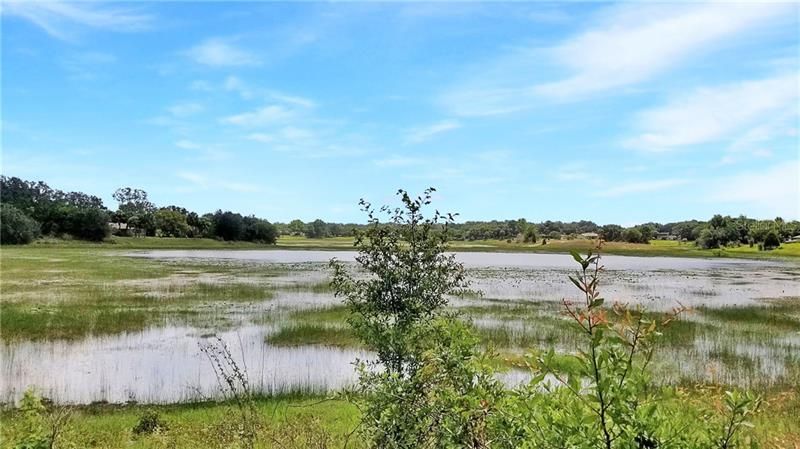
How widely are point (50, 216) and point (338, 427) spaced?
10799 centimetres

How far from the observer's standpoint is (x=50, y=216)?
323 ft

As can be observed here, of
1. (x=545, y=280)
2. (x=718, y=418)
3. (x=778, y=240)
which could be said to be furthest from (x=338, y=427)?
(x=778, y=240)

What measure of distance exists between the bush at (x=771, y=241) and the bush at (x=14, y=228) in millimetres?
125364

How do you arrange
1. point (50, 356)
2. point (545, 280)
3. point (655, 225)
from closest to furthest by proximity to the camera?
1. point (50, 356)
2. point (545, 280)
3. point (655, 225)

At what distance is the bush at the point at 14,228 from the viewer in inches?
3041

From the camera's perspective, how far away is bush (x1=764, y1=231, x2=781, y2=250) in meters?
102

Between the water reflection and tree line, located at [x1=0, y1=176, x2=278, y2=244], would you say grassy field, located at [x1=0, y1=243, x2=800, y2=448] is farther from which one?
tree line, located at [x1=0, y1=176, x2=278, y2=244]

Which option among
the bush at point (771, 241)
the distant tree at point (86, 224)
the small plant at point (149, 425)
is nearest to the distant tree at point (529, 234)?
the bush at point (771, 241)

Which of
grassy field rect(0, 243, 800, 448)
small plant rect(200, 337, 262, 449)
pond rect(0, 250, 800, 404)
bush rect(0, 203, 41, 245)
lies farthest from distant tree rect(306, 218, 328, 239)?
small plant rect(200, 337, 262, 449)

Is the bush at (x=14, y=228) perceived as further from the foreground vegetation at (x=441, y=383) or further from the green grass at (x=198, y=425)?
the green grass at (x=198, y=425)

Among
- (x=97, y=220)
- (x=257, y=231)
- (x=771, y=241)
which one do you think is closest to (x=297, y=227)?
(x=257, y=231)

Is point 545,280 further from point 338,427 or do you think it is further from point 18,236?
point 18,236

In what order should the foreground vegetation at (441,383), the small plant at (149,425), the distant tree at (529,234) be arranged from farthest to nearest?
the distant tree at (529,234) < the small plant at (149,425) < the foreground vegetation at (441,383)

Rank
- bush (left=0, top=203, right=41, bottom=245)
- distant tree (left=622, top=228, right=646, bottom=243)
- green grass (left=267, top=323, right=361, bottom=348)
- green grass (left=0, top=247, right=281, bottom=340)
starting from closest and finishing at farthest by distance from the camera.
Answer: green grass (left=267, top=323, right=361, bottom=348), green grass (left=0, top=247, right=281, bottom=340), bush (left=0, top=203, right=41, bottom=245), distant tree (left=622, top=228, right=646, bottom=243)
